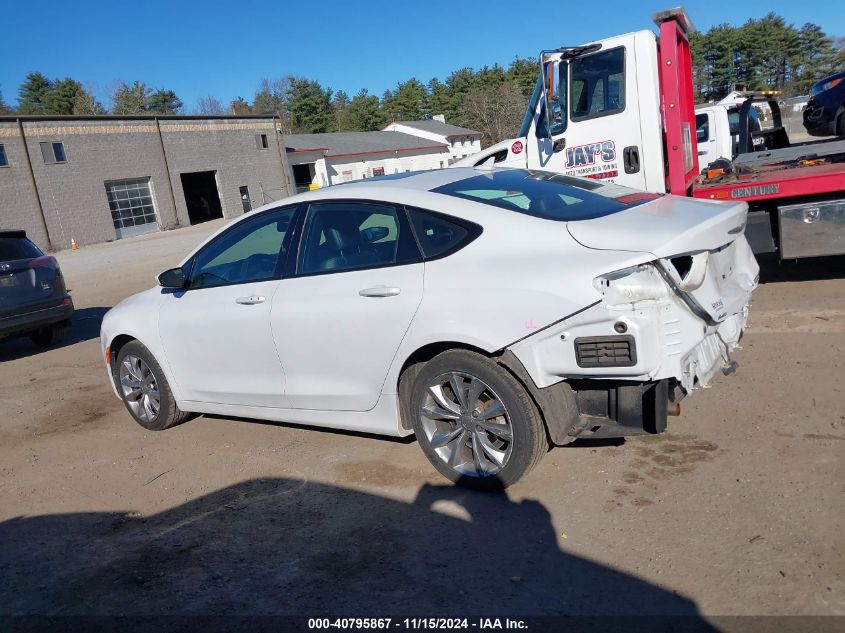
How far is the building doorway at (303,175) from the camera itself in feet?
163

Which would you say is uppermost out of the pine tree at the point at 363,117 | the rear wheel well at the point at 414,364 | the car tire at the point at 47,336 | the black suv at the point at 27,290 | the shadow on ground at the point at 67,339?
the pine tree at the point at 363,117

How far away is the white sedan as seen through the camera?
3506 millimetres

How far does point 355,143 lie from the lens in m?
53.7

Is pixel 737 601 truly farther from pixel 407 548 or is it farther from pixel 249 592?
pixel 249 592

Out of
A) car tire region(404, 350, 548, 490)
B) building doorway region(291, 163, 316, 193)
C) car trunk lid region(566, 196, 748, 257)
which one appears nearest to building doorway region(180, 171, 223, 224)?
building doorway region(291, 163, 316, 193)

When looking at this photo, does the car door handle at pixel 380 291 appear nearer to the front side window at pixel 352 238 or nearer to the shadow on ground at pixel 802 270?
the front side window at pixel 352 238

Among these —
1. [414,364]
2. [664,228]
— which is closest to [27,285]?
[414,364]

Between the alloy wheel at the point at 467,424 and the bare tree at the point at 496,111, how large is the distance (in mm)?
55269

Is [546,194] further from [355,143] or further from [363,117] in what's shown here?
[363,117]

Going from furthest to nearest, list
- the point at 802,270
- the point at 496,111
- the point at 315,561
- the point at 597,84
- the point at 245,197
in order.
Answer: the point at 496,111, the point at 245,197, the point at 802,270, the point at 597,84, the point at 315,561

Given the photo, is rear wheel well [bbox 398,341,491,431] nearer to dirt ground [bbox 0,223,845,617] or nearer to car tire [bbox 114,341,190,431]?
dirt ground [bbox 0,223,845,617]

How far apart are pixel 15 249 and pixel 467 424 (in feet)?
25.3

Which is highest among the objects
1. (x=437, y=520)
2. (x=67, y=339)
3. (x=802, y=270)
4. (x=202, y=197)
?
(x=202, y=197)

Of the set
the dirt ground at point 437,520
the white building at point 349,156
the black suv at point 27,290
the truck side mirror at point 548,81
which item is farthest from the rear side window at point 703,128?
the white building at point 349,156
